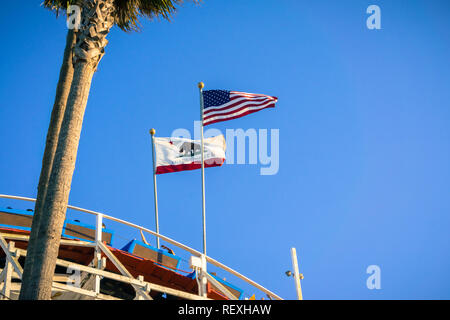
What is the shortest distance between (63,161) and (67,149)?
0.26 meters

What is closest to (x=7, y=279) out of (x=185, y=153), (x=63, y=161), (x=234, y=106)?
(x=63, y=161)

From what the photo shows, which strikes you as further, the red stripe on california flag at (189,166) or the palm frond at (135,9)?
the red stripe on california flag at (189,166)

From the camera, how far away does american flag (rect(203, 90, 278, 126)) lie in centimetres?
2022

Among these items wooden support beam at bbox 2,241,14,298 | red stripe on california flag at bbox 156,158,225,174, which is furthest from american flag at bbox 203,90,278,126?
wooden support beam at bbox 2,241,14,298

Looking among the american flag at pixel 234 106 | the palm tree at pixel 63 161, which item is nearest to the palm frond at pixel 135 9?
the palm tree at pixel 63 161

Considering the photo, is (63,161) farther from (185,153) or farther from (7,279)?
(185,153)

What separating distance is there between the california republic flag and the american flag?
939 mm

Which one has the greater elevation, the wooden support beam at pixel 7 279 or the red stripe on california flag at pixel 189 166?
the red stripe on california flag at pixel 189 166

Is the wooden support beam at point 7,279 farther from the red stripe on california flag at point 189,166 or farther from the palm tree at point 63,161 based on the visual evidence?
the red stripe on california flag at point 189,166

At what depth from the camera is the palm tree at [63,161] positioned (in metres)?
7.82

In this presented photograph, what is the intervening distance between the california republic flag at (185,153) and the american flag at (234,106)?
0.94 m

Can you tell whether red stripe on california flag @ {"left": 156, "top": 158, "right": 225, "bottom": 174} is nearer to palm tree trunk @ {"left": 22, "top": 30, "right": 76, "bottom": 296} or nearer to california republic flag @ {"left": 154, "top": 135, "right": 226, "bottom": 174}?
california republic flag @ {"left": 154, "top": 135, "right": 226, "bottom": 174}
